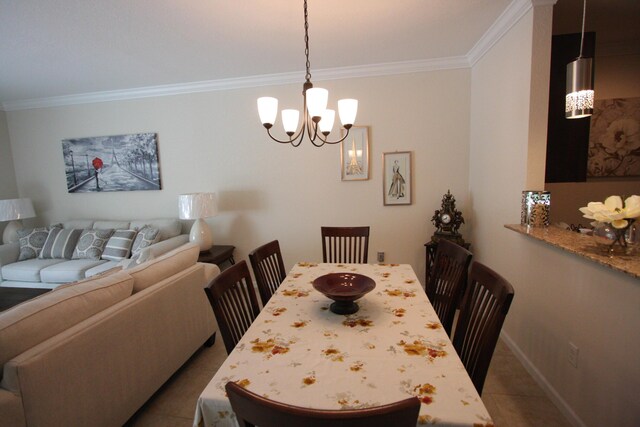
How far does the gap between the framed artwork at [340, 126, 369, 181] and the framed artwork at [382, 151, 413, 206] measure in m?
0.22

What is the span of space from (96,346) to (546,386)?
254 cm

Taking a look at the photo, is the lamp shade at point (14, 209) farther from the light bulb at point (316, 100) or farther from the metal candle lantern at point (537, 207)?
the metal candle lantern at point (537, 207)

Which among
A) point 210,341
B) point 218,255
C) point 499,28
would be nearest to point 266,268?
Answer: point 210,341

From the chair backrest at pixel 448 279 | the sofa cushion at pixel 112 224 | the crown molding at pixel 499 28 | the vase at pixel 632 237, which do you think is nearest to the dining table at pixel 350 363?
the chair backrest at pixel 448 279

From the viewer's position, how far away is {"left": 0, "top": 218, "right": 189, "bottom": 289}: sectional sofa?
2977 mm

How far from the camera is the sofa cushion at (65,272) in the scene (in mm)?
2908

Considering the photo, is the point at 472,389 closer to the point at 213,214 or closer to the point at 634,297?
the point at 634,297

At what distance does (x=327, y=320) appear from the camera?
4.25 ft

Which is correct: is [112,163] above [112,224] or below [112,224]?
above

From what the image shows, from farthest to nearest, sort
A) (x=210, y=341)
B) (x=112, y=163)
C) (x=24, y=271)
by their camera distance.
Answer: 1. (x=112, y=163)
2. (x=24, y=271)
3. (x=210, y=341)

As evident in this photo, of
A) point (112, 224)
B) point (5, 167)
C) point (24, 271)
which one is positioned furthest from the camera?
point (5, 167)

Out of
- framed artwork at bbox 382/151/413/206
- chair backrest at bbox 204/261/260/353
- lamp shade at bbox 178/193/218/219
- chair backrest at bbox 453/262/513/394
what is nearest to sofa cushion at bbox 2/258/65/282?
lamp shade at bbox 178/193/218/219

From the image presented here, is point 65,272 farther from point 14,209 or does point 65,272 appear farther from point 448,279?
point 448,279

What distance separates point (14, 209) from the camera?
3.54 metres
